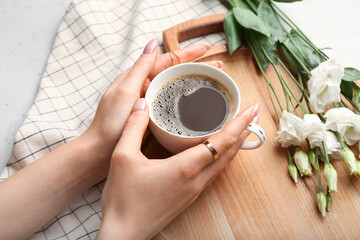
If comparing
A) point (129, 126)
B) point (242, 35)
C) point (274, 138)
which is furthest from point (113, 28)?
point (274, 138)

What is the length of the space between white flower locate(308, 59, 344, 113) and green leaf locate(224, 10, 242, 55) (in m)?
0.26

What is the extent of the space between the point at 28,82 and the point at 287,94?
812 millimetres

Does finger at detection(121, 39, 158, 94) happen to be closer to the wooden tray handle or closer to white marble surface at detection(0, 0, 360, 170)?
the wooden tray handle

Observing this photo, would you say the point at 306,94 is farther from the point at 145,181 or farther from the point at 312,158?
the point at 145,181

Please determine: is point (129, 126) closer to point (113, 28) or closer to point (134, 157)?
point (134, 157)

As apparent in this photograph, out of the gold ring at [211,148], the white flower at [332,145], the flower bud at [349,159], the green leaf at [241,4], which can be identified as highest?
the green leaf at [241,4]

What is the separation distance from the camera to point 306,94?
974 mm

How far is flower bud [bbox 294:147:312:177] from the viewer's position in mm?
821

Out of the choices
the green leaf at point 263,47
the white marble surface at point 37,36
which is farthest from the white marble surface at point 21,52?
the green leaf at point 263,47

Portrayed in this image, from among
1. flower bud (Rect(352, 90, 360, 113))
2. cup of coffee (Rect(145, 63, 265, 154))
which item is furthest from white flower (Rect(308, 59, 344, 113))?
cup of coffee (Rect(145, 63, 265, 154))

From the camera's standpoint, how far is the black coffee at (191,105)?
0.80 m

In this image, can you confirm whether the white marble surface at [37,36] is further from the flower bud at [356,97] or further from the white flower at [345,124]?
the white flower at [345,124]

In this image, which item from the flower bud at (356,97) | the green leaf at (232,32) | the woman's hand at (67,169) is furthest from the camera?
the green leaf at (232,32)

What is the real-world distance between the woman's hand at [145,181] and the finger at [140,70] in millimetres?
103
